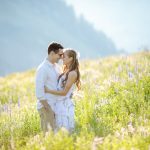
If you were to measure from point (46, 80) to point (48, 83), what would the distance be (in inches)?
3.1

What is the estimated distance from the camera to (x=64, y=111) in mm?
9992

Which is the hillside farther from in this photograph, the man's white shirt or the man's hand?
the man's white shirt

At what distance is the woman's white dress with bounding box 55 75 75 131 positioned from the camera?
9.93 meters

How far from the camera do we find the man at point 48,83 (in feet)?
32.5

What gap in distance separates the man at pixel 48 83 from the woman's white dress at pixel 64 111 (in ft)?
0.34

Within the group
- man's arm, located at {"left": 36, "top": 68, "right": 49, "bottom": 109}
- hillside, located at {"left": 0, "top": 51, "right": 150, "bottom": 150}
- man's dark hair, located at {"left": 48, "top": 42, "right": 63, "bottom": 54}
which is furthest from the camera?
man's dark hair, located at {"left": 48, "top": 42, "right": 63, "bottom": 54}

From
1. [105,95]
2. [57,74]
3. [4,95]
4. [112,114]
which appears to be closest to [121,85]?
[105,95]

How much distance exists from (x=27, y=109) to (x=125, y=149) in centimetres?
481

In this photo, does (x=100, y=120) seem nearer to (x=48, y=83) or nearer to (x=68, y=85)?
(x=68, y=85)

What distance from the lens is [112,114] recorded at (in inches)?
414

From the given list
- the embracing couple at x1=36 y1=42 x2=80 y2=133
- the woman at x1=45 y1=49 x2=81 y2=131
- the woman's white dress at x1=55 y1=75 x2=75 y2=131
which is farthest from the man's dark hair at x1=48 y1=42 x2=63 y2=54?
the woman's white dress at x1=55 y1=75 x2=75 y2=131

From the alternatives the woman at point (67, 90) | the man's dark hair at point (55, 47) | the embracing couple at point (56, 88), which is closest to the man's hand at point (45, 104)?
the embracing couple at point (56, 88)

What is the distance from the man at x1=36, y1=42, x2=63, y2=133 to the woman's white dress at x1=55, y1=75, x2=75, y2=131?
0.10m

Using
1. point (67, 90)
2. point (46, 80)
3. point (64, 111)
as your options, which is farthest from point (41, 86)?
point (64, 111)
